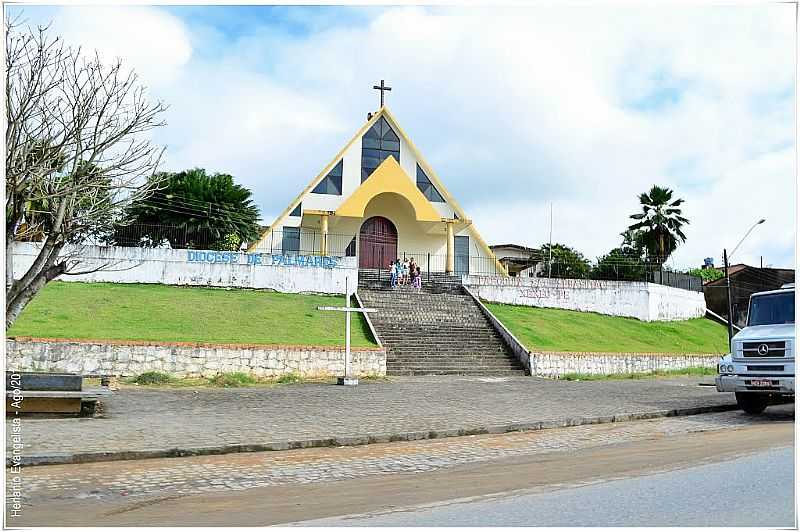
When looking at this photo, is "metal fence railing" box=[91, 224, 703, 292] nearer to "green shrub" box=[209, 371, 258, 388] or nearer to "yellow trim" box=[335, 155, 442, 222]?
"yellow trim" box=[335, 155, 442, 222]

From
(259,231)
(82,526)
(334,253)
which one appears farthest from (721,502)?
(259,231)

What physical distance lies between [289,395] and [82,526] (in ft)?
31.6

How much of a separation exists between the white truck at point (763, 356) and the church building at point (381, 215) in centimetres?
2086

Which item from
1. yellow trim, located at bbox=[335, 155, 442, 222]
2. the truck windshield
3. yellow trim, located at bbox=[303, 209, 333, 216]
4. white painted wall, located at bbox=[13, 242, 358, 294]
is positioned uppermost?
yellow trim, located at bbox=[335, 155, 442, 222]

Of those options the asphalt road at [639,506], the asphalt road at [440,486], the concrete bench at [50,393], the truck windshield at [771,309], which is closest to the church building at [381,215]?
the truck windshield at [771,309]

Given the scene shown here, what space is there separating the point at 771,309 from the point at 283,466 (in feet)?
34.3

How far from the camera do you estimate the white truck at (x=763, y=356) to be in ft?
42.2

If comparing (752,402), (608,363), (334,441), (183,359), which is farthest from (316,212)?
(334,441)

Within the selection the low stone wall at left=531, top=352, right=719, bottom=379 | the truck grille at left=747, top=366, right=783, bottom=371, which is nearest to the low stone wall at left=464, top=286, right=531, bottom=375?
the low stone wall at left=531, top=352, right=719, bottom=379

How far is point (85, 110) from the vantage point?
11406mm

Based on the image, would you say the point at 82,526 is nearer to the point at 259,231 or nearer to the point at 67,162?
the point at 67,162

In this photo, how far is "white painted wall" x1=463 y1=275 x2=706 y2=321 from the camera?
30750 mm

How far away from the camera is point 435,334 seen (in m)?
24.3

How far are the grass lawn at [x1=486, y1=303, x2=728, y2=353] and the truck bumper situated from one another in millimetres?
9416
